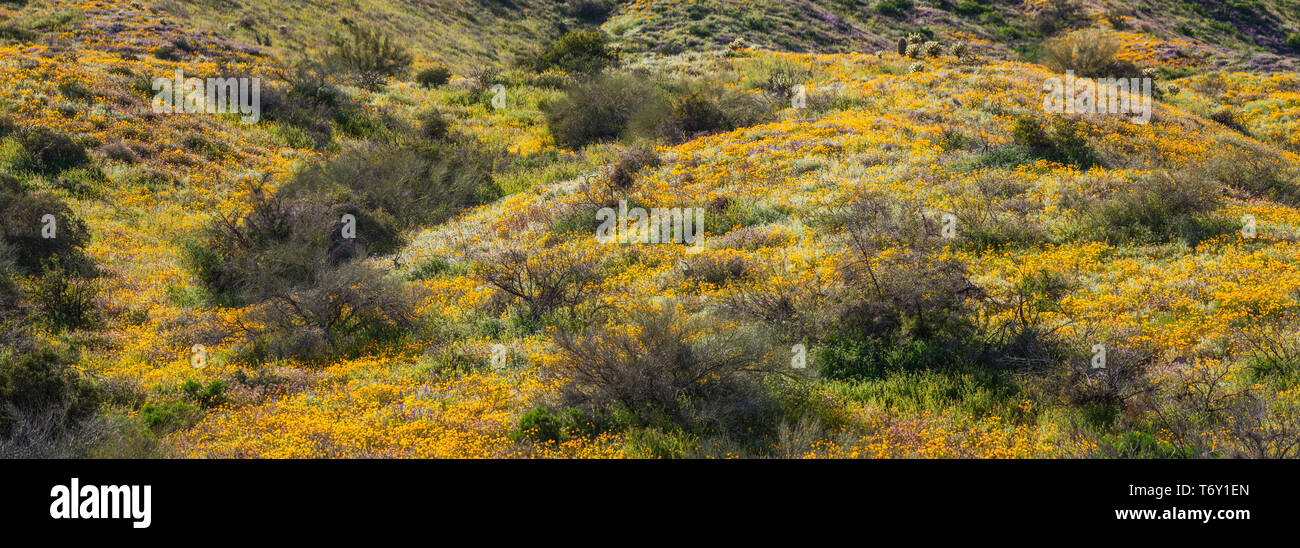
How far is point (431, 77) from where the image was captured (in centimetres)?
3108

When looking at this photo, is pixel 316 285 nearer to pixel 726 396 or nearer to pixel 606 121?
pixel 726 396

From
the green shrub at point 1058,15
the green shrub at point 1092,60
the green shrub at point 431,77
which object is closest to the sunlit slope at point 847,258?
the green shrub at point 1092,60

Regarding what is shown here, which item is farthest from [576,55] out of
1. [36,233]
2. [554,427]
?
[554,427]

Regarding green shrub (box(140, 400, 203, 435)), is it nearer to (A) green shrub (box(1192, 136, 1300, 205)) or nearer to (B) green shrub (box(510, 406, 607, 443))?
(B) green shrub (box(510, 406, 607, 443))

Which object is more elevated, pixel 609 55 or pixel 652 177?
pixel 609 55

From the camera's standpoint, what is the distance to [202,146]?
2025cm

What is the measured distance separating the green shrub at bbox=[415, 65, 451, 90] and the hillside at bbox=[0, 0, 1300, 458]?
10.4ft

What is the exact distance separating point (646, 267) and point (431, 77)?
23.2 meters

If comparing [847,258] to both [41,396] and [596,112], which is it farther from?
[596,112]

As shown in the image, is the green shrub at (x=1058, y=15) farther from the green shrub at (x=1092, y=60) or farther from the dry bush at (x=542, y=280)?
the dry bush at (x=542, y=280)

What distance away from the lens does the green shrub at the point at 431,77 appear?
101 feet

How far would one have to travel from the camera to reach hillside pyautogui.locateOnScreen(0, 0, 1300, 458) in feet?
21.5
